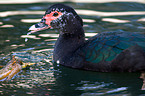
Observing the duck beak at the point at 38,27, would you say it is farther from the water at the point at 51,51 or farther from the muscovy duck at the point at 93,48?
the water at the point at 51,51

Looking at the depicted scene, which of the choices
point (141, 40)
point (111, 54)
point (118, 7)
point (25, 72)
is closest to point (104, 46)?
point (111, 54)

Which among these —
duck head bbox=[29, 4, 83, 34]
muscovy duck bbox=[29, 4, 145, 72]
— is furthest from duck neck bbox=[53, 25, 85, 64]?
duck head bbox=[29, 4, 83, 34]

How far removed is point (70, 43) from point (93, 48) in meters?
0.78

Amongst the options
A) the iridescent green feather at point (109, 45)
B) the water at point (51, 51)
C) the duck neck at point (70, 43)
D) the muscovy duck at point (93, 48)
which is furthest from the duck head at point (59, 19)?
the water at point (51, 51)

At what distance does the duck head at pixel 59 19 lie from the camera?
777 cm

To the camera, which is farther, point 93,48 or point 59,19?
point 59,19

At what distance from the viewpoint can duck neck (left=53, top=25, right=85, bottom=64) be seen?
25.9ft

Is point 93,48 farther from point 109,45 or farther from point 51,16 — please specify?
point 51,16

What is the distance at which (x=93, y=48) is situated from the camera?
7.42m

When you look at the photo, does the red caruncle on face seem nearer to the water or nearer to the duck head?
the duck head

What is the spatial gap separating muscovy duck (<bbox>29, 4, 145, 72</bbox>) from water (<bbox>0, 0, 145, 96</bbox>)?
0.62 ft

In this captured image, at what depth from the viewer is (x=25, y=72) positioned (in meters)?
7.45

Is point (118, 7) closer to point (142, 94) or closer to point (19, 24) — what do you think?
point (19, 24)

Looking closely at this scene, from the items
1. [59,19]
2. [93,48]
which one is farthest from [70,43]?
[93,48]
